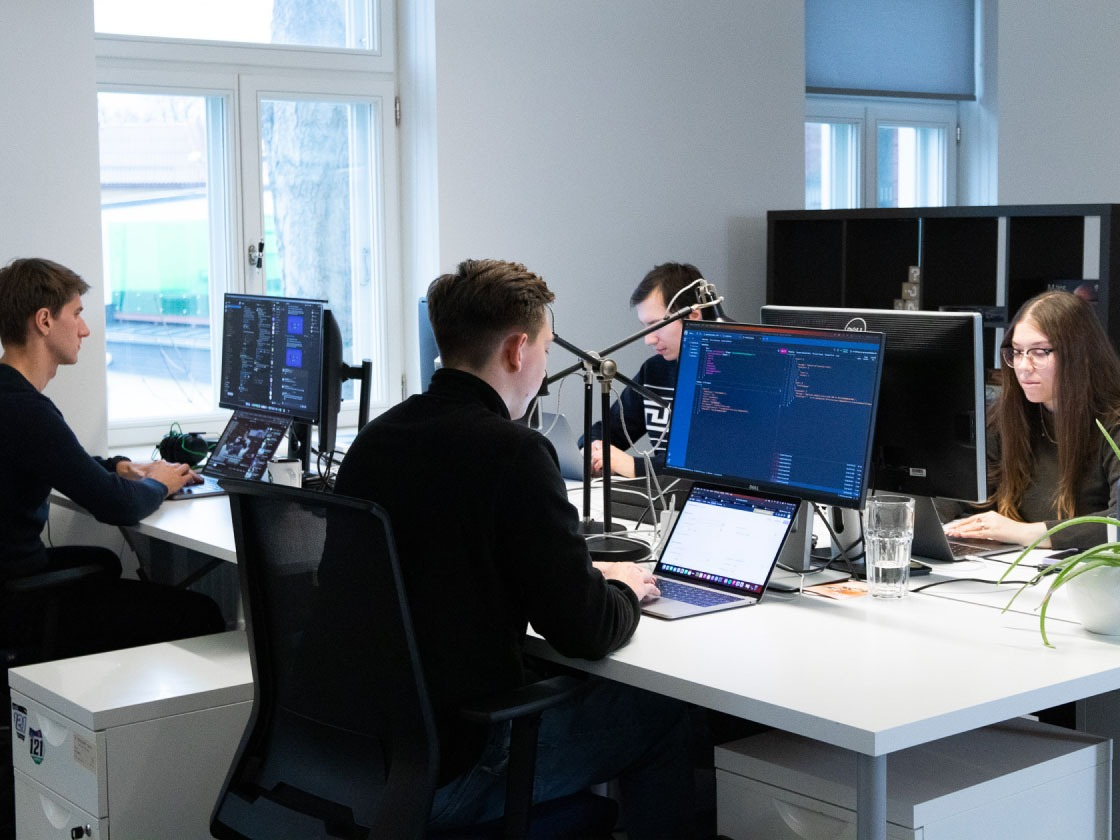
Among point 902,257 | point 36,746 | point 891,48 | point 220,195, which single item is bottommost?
point 36,746

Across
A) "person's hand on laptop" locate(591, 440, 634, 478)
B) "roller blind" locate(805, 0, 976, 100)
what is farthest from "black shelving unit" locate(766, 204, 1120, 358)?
"person's hand on laptop" locate(591, 440, 634, 478)

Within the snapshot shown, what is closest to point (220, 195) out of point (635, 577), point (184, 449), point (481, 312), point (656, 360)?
point (184, 449)

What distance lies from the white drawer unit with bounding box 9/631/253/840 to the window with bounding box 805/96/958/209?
4.23m

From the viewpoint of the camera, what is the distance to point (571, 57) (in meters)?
4.90

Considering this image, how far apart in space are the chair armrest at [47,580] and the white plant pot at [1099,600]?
2.08m

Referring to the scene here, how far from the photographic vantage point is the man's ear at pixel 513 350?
204 cm

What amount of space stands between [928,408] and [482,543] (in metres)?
0.98

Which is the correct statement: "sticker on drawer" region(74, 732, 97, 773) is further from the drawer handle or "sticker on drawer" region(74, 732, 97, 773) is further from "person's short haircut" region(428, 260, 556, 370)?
the drawer handle

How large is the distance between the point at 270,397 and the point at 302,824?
1.85 metres

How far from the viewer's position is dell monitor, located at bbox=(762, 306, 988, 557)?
7.75ft

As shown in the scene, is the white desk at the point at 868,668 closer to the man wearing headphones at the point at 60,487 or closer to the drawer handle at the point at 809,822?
the drawer handle at the point at 809,822

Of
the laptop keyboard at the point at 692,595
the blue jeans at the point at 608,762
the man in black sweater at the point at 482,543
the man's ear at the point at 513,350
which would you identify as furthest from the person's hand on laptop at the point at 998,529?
the man's ear at the point at 513,350

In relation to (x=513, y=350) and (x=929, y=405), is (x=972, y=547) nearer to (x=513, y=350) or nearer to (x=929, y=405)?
(x=929, y=405)

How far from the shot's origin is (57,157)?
3.72 metres
